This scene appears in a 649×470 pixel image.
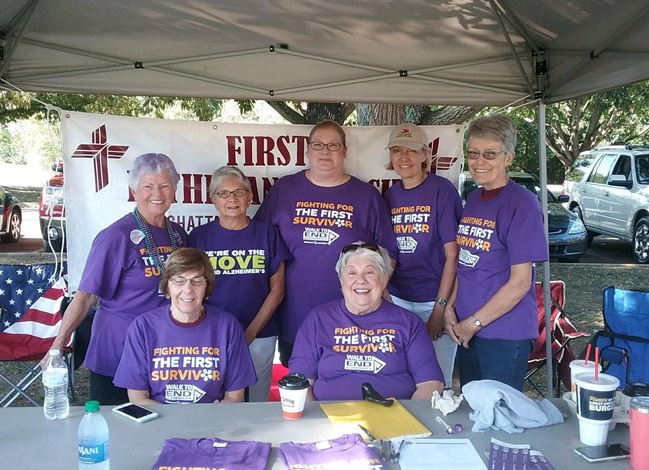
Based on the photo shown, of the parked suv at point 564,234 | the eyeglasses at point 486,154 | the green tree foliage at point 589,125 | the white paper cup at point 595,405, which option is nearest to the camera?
the white paper cup at point 595,405

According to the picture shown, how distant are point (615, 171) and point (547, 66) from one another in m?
7.14

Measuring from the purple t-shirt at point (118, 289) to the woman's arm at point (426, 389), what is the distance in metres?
1.08

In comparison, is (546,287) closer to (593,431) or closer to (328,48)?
(328,48)

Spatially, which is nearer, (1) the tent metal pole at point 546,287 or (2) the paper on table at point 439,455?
(2) the paper on table at point 439,455

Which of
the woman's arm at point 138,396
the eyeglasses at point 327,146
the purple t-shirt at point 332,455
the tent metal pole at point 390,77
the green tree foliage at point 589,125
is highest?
the green tree foliage at point 589,125

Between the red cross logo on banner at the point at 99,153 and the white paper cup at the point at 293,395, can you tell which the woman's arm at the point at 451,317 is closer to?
the white paper cup at the point at 293,395

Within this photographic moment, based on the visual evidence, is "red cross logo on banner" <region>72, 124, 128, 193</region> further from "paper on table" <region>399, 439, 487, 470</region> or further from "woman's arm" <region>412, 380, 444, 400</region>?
"paper on table" <region>399, 439, 487, 470</region>

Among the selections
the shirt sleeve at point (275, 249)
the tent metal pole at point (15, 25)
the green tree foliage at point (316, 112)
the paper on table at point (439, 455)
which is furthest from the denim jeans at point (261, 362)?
the green tree foliage at point (316, 112)

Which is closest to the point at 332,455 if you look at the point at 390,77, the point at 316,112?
the point at 390,77

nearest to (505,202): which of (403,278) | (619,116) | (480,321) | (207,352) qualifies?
(480,321)

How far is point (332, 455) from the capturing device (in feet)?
5.18

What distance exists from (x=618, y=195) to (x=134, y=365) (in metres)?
9.02

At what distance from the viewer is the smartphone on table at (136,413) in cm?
182

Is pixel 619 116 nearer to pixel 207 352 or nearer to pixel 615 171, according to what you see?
pixel 615 171
